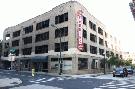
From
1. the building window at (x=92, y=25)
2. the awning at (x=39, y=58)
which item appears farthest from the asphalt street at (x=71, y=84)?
the building window at (x=92, y=25)

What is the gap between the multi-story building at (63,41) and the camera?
41656 millimetres

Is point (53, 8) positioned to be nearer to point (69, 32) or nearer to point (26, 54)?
point (69, 32)

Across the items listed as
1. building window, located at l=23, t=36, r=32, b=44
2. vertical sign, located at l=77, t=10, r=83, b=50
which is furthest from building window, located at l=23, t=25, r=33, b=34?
vertical sign, located at l=77, t=10, r=83, b=50

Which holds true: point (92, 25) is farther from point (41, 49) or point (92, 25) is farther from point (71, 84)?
Result: point (71, 84)

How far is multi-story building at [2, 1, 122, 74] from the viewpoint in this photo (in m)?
41.7

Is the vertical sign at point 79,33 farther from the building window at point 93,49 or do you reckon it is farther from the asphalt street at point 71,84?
the asphalt street at point 71,84

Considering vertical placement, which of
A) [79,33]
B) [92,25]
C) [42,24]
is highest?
[42,24]

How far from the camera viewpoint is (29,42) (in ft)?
187

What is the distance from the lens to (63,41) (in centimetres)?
4341

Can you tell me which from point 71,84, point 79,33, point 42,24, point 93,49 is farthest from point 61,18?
point 71,84

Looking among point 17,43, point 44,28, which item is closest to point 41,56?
point 44,28

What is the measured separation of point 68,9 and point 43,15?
10.1 m

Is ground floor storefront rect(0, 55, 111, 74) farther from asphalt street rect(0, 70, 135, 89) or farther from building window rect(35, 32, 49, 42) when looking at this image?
asphalt street rect(0, 70, 135, 89)

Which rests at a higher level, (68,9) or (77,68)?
(68,9)
